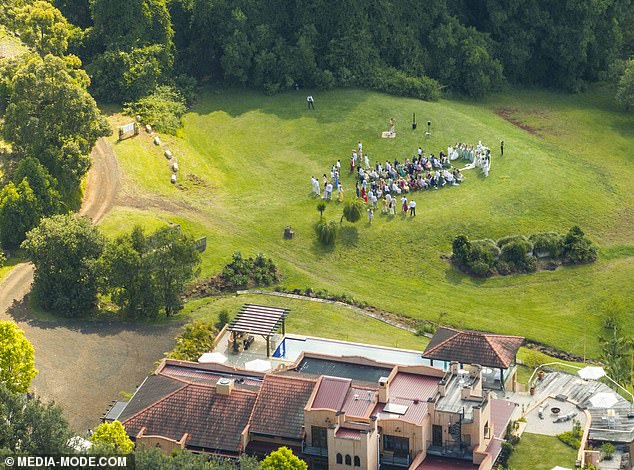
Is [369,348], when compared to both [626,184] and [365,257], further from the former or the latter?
[626,184]

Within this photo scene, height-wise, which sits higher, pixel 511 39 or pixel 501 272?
pixel 511 39

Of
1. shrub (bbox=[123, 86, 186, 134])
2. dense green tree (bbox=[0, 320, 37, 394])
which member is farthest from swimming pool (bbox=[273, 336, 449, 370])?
shrub (bbox=[123, 86, 186, 134])

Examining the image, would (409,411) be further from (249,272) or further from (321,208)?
(321,208)

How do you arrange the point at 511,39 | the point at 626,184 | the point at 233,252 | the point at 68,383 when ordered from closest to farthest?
the point at 68,383 < the point at 233,252 < the point at 626,184 < the point at 511,39

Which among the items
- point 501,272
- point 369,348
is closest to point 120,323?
point 369,348

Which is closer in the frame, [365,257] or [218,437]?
[218,437]

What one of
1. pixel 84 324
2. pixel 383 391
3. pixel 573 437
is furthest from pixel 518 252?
pixel 84 324

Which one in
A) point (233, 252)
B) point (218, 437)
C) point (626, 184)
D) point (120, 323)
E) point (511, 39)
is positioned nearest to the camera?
point (218, 437)

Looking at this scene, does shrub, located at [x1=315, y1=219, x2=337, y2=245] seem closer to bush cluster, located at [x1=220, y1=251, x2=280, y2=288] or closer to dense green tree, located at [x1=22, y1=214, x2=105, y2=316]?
bush cluster, located at [x1=220, y1=251, x2=280, y2=288]
